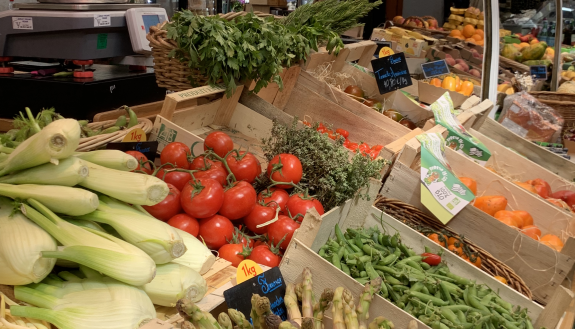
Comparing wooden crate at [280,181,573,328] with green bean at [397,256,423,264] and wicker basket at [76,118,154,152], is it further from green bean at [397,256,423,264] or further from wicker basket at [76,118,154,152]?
wicker basket at [76,118,154,152]

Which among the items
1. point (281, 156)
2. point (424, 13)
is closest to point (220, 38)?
point (281, 156)

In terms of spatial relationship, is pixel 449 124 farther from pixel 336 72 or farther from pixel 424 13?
pixel 424 13

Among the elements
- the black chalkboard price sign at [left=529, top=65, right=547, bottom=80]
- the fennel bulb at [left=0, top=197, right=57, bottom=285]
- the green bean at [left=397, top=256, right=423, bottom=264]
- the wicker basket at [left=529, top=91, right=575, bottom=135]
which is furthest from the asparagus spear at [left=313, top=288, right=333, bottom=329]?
the black chalkboard price sign at [left=529, top=65, right=547, bottom=80]

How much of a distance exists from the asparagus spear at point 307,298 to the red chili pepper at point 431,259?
803mm

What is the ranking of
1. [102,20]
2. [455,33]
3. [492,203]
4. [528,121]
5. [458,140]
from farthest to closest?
1. [455,33]
2. [528,121]
3. [102,20]
4. [458,140]
5. [492,203]

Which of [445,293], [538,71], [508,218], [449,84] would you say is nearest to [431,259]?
[445,293]

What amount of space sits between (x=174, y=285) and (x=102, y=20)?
281cm

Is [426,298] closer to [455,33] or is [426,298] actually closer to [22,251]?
[22,251]

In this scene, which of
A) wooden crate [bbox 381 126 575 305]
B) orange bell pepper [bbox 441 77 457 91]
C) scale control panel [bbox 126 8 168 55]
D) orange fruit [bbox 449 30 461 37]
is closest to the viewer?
wooden crate [bbox 381 126 575 305]

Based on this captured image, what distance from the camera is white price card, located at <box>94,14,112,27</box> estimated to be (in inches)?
141

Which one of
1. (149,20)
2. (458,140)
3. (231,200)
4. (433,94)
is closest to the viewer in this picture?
(231,200)

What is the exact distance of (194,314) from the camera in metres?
1.31

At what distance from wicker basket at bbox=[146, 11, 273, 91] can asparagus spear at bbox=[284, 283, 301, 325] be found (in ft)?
4.82

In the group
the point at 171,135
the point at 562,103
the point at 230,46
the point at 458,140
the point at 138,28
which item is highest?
the point at 230,46
